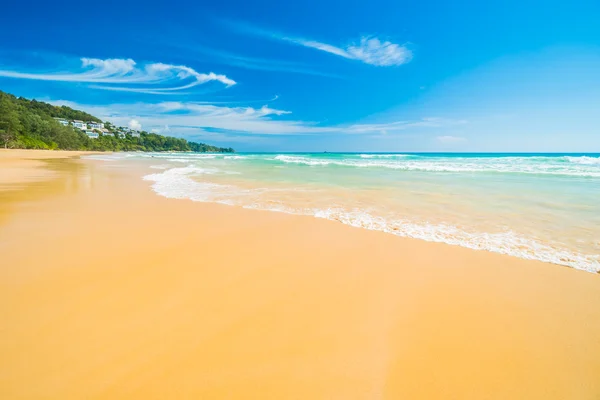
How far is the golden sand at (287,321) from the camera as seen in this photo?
5.02 feet

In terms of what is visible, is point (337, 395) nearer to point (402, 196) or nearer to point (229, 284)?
point (229, 284)

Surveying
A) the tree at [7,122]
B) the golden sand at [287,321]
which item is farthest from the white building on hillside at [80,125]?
the golden sand at [287,321]

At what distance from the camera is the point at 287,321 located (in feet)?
6.82

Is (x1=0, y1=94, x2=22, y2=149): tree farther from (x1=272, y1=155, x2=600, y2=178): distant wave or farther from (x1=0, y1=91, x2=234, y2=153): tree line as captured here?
(x1=272, y1=155, x2=600, y2=178): distant wave

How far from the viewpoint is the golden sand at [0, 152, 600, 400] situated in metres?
1.53

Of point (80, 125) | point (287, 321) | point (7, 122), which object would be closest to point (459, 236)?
point (287, 321)

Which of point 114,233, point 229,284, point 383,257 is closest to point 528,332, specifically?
point 383,257

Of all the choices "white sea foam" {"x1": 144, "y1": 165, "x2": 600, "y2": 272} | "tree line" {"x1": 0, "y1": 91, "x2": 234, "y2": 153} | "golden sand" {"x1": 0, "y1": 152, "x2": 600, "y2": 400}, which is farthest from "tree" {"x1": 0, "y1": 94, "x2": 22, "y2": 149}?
"white sea foam" {"x1": 144, "y1": 165, "x2": 600, "y2": 272}

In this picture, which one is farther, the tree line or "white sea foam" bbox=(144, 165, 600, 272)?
the tree line

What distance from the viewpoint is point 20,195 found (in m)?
7.02

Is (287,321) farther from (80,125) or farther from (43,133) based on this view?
(80,125)

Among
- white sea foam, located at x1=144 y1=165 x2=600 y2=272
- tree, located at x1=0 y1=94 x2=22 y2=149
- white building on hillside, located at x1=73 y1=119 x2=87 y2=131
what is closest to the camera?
white sea foam, located at x1=144 y1=165 x2=600 y2=272

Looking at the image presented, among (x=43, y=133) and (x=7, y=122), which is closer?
(x=7, y=122)

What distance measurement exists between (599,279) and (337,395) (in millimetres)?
3448
